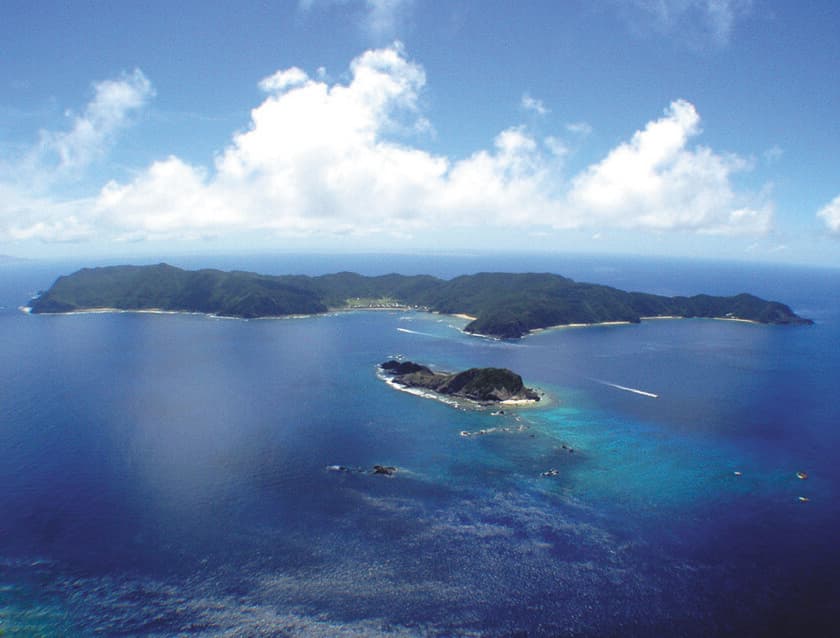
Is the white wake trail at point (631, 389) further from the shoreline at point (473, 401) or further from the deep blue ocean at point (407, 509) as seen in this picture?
the shoreline at point (473, 401)

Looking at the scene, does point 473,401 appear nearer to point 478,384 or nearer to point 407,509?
point 478,384

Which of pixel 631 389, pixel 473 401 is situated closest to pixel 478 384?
pixel 473 401

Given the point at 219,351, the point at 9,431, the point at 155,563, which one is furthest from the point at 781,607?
the point at 219,351

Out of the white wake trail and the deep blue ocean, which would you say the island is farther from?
the white wake trail

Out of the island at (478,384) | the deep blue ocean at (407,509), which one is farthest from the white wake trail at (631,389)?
the island at (478,384)

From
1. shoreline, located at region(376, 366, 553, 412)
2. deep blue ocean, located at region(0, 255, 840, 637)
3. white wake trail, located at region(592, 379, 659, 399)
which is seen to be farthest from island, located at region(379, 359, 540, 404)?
white wake trail, located at region(592, 379, 659, 399)

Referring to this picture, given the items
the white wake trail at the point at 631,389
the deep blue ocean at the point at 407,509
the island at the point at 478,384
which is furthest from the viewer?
the white wake trail at the point at 631,389
